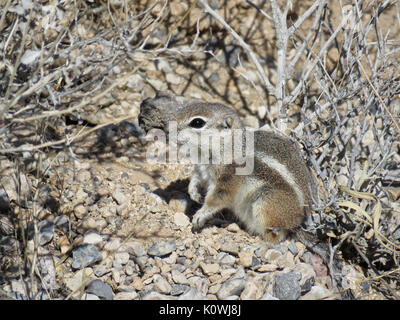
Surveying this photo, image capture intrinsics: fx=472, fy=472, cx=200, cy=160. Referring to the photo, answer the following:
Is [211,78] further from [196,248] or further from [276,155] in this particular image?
[196,248]

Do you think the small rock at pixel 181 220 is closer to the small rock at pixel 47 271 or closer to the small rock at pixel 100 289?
the small rock at pixel 100 289

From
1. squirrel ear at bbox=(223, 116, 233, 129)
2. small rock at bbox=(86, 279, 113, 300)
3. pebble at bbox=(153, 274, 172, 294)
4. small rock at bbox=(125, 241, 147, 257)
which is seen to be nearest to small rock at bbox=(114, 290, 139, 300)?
small rock at bbox=(86, 279, 113, 300)

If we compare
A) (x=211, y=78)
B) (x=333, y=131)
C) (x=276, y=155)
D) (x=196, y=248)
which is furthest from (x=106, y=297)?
(x=211, y=78)

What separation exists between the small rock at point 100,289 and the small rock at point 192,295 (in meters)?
0.50

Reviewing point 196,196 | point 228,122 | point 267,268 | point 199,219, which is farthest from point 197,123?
point 267,268

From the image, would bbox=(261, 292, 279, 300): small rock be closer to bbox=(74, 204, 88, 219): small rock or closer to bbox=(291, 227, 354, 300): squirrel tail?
bbox=(291, 227, 354, 300): squirrel tail

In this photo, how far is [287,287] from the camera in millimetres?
3455

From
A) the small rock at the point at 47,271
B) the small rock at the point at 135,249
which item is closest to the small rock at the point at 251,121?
the small rock at the point at 135,249

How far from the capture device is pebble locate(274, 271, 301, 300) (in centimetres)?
343

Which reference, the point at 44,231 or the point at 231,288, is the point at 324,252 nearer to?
the point at 231,288

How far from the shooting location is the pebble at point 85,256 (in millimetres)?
3512

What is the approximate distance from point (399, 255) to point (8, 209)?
3.01 m

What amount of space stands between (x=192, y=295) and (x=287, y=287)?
70 centimetres

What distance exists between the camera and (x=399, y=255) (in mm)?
3545
